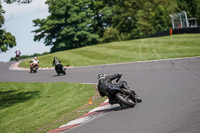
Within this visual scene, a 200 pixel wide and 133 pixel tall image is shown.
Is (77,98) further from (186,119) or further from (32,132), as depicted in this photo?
(186,119)

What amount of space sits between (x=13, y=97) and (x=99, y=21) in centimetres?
6390

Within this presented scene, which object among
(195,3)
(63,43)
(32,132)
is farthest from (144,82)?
(63,43)

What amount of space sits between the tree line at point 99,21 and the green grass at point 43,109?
4931 cm

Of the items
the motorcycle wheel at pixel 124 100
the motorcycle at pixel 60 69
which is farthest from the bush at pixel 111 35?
the motorcycle wheel at pixel 124 100

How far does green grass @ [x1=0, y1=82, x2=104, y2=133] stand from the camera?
29.9 ft

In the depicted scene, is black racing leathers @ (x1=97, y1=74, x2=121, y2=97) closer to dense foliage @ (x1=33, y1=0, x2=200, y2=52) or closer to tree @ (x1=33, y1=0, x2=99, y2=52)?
dense foliage @ (x1=33, y1=0, x2=200, y2=52)

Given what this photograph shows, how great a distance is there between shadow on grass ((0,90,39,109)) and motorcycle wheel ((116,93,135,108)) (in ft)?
21.1

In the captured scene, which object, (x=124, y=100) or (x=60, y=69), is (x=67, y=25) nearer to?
(x=60, y=69)

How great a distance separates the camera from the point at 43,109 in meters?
11.6

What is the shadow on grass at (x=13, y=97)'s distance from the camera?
46.3 ft

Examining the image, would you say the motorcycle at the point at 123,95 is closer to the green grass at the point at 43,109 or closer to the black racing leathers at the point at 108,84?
the black racing leathers at the point at 108,84

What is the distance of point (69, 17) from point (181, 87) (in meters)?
58.6

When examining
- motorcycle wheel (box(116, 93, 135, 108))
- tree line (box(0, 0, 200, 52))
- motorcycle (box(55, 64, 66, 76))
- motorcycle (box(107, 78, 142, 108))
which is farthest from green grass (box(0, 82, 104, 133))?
tree line (box(0, 0, 200, 52))

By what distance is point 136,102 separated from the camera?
30.9ft
